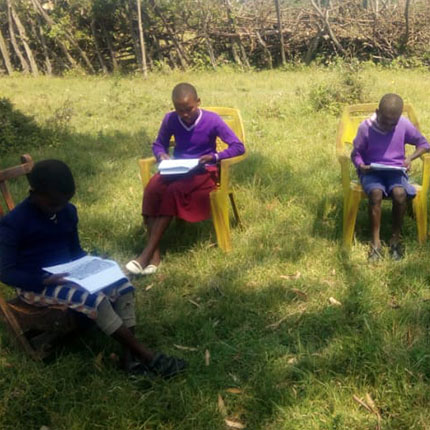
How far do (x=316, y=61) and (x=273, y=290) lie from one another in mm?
11295

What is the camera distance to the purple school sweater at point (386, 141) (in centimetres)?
403

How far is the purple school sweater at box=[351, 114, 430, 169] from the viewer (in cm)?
403

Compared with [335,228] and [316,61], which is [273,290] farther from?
[316,61]

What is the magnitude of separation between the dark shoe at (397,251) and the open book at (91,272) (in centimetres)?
222

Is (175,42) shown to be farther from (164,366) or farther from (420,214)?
(164,366)

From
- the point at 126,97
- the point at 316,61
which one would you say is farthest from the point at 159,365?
the point at 316,61

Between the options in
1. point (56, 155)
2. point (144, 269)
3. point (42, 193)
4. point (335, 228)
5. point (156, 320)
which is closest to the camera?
point (42, 193)

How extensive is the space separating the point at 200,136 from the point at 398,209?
1.77m

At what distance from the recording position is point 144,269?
12.8 feet

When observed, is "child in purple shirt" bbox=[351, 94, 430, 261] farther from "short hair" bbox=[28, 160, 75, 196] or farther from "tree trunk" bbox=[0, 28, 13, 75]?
"tree trunk" bbox=[0, 28, 13, 75]

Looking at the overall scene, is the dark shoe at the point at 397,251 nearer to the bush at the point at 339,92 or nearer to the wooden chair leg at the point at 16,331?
the wooden chair leg at the point at 16,331

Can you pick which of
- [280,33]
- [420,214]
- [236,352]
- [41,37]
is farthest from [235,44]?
[236,352]

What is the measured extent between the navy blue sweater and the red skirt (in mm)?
1116

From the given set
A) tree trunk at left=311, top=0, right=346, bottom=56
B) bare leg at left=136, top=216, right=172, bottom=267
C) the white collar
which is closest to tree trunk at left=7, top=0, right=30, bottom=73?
tree trunk at left=311, top=0, right=346, bottom=56
